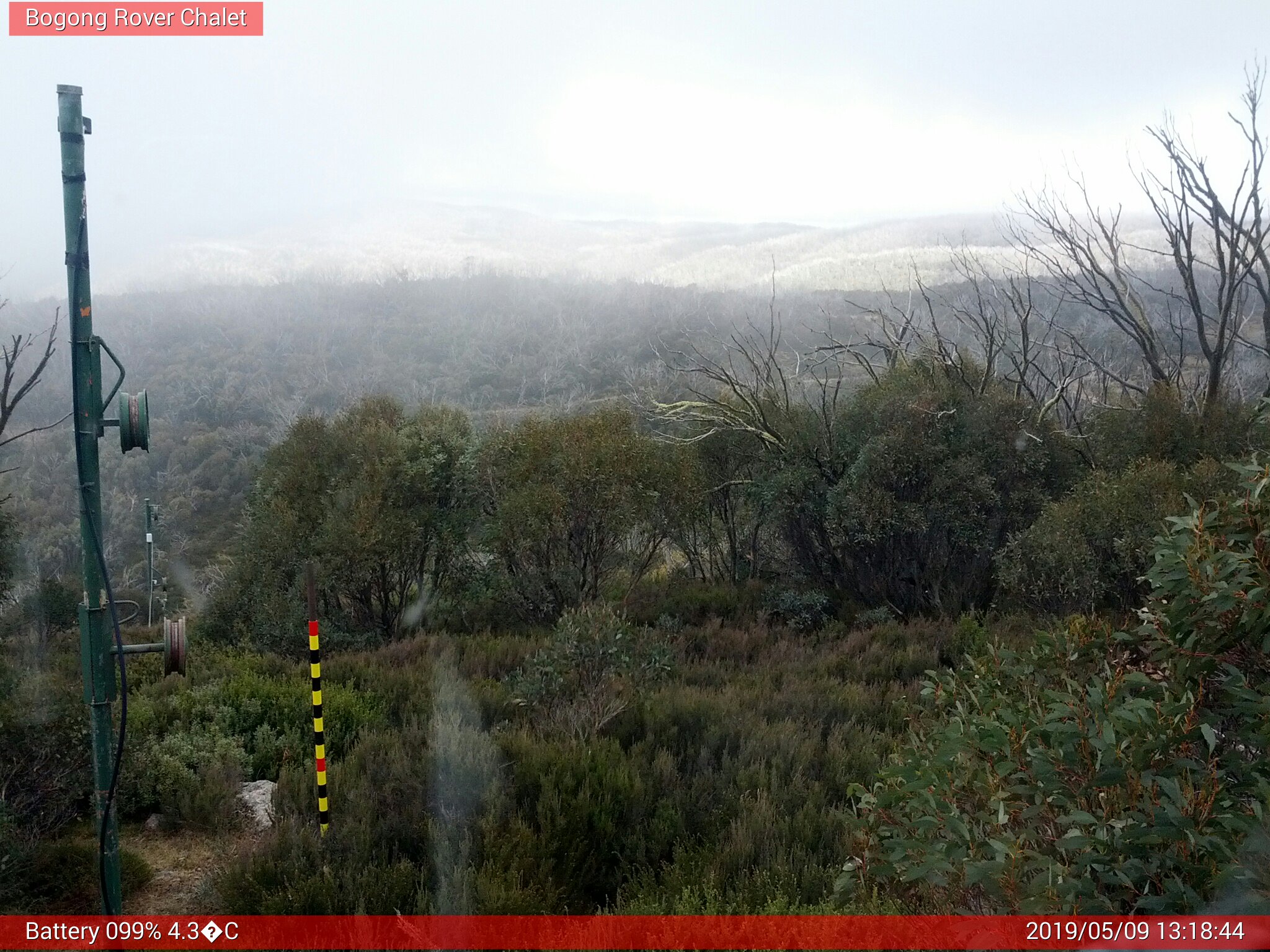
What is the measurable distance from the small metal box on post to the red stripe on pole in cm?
55

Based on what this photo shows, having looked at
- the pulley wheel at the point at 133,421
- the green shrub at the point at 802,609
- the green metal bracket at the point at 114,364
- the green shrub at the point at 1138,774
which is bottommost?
the green shrub at the point at 802,609

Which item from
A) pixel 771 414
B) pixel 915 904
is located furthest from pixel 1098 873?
pixel 771 414

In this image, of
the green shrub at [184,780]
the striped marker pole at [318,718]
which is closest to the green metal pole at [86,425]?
the striped marker pole at [318,718]

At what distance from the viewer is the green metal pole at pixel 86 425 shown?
12.4 ft

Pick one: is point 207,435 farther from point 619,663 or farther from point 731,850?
point 731,850

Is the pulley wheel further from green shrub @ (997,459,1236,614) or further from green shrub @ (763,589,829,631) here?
green shrub @ (763,589,829,631)

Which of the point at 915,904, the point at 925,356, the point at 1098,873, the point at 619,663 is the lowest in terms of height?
the point at 619,663

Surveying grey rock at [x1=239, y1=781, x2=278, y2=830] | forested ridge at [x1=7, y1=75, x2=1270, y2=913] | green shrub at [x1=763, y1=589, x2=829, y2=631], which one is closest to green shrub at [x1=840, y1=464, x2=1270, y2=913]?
forested ridge at [x1=7, y1=75, x2=1270, y2=913]

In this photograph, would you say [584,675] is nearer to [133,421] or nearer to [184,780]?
→ [184,780]

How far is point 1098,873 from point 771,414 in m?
14.5

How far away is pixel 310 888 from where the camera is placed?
4.39 meters

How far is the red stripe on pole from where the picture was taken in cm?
231

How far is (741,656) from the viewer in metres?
12.0

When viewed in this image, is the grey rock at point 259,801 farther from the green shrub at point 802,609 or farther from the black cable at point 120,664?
the green shrub at point 802,609
